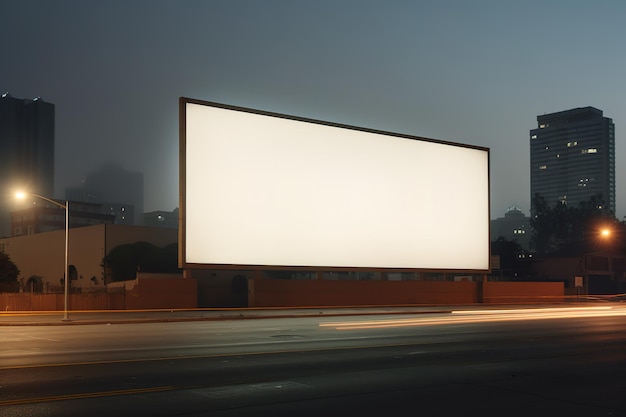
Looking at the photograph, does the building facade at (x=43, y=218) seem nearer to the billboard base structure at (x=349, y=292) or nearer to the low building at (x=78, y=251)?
the low building at (x=78, y=251)

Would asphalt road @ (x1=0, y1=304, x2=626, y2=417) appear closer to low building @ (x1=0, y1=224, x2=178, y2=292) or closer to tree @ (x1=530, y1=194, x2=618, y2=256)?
low building @ (x1=0, y1=224, x2=178, y2=292)

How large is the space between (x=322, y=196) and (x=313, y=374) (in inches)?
1536

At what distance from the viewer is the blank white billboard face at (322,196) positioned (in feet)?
160

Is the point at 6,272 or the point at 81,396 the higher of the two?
the point at 81,396

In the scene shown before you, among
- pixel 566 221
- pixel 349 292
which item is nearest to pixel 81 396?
pixel 349 292

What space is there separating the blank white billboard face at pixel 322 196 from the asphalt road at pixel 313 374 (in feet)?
77.9

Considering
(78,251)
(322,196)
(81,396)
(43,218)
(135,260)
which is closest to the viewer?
(81,396)

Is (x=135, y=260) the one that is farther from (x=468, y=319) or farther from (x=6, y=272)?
(x=468, y=319)

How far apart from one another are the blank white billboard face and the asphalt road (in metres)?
23.7

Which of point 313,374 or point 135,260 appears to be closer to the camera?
point 313,374

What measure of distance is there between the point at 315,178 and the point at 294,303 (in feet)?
31.8

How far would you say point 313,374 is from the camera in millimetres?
14930

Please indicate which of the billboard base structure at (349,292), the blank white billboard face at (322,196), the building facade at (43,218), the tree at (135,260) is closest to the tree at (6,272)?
the tree at (135,260)

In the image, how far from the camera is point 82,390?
12.8 m
